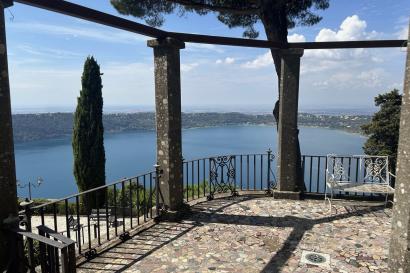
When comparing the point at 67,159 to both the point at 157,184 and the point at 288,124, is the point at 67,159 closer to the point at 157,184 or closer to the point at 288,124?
the point at 157,184

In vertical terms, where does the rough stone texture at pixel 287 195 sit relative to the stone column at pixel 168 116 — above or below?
below

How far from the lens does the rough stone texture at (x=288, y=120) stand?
21.2ft

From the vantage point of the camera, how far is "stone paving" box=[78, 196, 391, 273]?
3.87 meters

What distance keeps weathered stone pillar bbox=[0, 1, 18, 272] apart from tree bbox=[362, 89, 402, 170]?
1576 cm

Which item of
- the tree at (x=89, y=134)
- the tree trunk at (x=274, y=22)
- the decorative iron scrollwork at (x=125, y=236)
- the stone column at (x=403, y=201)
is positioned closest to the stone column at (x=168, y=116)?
the decorative iron scrollwork at (x=125, y=236)

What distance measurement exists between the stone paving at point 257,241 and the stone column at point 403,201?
96 cm

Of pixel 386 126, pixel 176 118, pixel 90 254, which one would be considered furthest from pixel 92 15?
Answer: pixel 386 126

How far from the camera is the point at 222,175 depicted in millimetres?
7277

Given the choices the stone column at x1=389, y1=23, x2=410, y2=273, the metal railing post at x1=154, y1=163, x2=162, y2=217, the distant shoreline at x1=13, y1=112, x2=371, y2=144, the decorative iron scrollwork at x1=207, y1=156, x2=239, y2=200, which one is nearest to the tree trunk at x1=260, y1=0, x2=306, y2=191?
the decorative iron scrollwork at x1=207, y1=156, x2=239, y2=200

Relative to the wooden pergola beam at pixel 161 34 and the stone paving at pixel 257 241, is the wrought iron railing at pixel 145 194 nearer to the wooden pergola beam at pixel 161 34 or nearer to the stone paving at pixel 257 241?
the stone paving at pixel 257 241

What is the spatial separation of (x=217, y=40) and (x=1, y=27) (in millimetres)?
3749

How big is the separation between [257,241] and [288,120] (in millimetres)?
2995

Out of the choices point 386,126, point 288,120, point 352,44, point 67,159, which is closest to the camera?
point 352,44

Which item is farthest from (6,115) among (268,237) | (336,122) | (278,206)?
(336,122)
